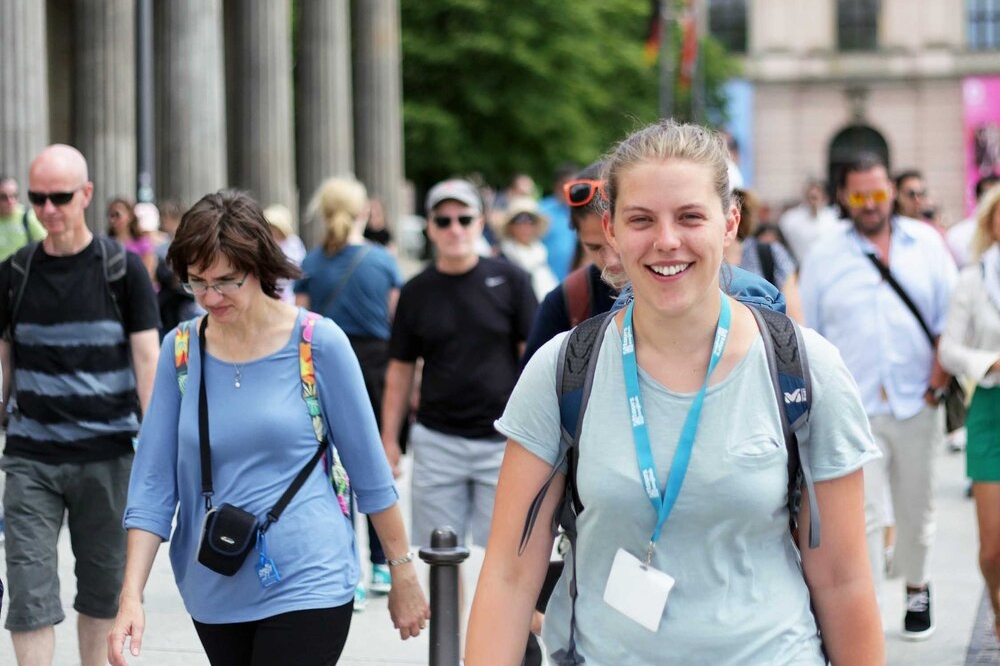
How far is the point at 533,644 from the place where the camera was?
4711mm

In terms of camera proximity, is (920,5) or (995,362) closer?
(995,362)

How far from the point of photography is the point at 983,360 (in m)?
7.15

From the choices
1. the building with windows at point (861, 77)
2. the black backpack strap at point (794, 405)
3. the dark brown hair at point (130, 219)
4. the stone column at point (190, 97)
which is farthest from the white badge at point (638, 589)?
the building with windows at point (861, 77)

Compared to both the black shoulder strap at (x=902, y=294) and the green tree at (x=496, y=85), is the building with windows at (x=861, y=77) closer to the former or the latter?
the green tree at (x=496, y=85)

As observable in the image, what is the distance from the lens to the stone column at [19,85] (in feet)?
52.5

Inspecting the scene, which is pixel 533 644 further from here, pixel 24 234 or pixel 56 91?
pixel 56 91

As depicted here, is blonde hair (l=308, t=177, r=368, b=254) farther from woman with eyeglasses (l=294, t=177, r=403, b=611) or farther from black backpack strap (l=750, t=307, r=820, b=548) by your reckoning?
black backpack strap (l=750, t=307, r=820, b=548)

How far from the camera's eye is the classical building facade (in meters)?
16.5

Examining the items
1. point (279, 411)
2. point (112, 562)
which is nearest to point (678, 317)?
point (279, 411)

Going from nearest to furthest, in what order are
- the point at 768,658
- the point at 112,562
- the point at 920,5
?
the point at 768,658, the point at 112,562, the point at 920,5

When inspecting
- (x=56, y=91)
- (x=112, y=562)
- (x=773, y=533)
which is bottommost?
(x=112, y=562)

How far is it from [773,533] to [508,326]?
4538 millimetres

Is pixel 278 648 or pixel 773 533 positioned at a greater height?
pixel 773 533

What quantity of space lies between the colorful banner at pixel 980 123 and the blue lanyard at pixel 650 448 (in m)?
63.2
